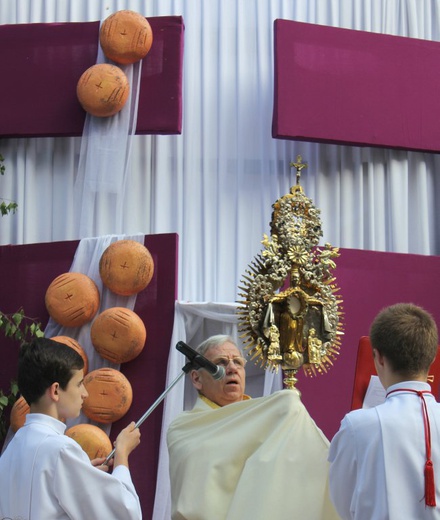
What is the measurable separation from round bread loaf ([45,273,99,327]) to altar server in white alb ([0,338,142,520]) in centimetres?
277

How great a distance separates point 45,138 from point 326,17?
216cm

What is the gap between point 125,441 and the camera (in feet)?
11.3

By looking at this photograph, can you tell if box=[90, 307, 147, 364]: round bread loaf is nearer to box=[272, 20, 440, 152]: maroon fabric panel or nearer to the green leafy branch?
the green leafy branch

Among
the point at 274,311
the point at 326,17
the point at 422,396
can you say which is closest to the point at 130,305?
the point at 274,311

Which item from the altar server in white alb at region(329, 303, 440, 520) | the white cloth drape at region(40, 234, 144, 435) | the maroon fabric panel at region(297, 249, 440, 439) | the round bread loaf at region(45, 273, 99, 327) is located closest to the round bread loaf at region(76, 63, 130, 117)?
the white cloth drape at region(40, 234, 144, 435)

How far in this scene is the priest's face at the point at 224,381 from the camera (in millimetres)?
4129

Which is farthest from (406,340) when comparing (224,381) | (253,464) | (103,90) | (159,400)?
(103,90)

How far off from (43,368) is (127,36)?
386 cm

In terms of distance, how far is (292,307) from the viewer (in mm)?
4266

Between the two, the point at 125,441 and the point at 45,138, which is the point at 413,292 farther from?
the point at 125,441

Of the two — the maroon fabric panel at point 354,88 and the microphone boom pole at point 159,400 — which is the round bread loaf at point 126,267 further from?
the microphone boom pole at point 159,400

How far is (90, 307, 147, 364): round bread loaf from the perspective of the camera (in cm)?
597

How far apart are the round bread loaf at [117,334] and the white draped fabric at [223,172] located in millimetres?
759

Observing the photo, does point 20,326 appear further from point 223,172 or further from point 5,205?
point 223,172
